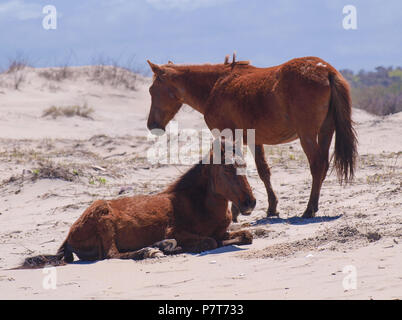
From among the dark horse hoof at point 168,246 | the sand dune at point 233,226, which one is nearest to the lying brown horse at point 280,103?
the sand dune at point 233,226

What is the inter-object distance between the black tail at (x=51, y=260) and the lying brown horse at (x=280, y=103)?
274 centimetres

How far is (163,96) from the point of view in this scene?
911 centimetres

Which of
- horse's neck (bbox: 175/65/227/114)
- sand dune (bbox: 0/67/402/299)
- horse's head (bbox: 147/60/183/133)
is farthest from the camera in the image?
horse's head (bbox: 147/60/183/133)

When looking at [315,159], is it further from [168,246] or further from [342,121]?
[168,246]

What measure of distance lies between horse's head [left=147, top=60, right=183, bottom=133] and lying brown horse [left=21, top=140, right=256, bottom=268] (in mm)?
2281

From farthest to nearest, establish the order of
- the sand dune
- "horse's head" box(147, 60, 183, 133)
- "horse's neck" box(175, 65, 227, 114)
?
"horse's head" box(147, 60, 183, 133), "horse's neck" box(175, 65, 227, 114), the sand dune

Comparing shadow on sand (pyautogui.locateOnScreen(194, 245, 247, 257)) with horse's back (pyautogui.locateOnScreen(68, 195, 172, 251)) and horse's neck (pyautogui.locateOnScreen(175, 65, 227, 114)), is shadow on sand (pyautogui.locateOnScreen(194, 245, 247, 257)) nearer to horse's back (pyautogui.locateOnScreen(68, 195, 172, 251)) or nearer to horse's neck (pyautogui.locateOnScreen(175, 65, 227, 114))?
horse's back (pyautogui.locateOnScreen(68, 195, 172, 251))

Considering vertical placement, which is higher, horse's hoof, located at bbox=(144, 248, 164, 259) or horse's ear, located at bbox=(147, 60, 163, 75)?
horse's ear, located at bbox=(147, 60, 163, 75)

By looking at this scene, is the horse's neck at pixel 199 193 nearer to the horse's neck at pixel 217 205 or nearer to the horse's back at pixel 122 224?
the horse's neck at pixel 217 205

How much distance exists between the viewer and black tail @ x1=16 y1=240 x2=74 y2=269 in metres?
6.33

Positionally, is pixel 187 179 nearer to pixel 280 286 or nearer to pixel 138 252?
pixel 138 252

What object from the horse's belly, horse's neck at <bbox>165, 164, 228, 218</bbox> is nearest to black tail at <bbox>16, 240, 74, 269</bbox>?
the horse's belly

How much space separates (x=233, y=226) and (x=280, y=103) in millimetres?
1599

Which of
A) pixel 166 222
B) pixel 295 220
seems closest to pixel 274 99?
pixel 295 220
